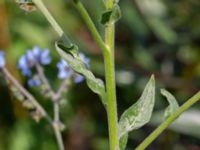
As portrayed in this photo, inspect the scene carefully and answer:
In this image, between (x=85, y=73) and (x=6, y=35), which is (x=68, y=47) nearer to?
(x=85, y=73)

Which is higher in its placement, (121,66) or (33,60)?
(33,60)

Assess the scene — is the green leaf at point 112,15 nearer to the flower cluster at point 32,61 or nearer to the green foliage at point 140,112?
the green foliage at point 140,112

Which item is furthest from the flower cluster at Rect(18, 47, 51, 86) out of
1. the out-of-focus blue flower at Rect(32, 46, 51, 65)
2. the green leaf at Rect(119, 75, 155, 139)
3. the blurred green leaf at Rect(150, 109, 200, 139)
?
the blurred green leaf at Rect(150, 109, 200, 139)

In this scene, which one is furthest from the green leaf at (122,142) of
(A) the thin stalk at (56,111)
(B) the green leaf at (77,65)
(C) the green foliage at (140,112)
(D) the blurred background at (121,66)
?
(D) the blurred background at (121,66)

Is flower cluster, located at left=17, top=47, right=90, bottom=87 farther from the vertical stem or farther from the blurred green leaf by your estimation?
the blurred green leaf

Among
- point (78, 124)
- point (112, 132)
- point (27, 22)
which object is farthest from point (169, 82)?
point (112, 132)

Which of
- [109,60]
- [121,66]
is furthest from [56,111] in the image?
[121,66]

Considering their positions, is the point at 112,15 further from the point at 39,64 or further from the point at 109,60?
the point at 39,64
